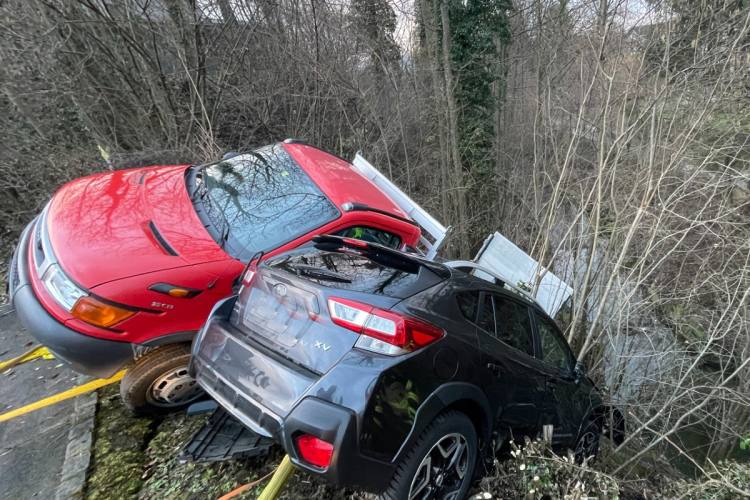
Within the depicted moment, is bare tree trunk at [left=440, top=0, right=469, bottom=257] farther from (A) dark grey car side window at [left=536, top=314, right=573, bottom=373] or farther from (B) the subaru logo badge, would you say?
(B) the subaru logo badge

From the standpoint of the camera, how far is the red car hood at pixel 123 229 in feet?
8.53

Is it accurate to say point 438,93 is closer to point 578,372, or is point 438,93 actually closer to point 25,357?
point 578,372

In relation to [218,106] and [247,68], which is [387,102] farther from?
[218,106]

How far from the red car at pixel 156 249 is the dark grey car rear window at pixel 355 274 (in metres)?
0.69

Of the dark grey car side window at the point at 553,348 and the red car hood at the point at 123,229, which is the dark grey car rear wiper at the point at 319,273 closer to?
the red car hood at the point at 123,229

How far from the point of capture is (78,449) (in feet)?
8.93

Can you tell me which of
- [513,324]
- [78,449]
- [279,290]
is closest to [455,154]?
[513,324]

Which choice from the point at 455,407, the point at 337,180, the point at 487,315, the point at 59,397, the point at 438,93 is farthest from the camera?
the point at 438,93

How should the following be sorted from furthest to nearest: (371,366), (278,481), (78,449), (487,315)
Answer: (78,449), (487,315), (278,481), (371,366)

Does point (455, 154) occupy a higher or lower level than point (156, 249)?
lower

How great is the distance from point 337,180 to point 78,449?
292cm

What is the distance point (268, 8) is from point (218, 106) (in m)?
2.08

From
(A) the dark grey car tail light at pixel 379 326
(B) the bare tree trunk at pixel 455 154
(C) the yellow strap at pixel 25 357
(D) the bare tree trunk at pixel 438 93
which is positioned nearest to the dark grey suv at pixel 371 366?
(A) the dark grey car tail light at pixel 379 326

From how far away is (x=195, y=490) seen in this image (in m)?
2.44
